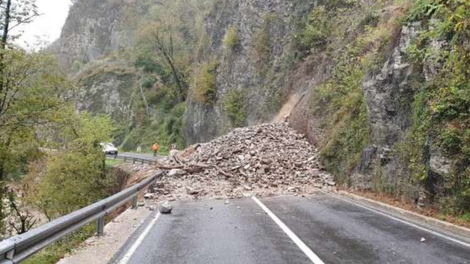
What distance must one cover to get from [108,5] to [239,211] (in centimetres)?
9998

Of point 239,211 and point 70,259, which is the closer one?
point 70,259

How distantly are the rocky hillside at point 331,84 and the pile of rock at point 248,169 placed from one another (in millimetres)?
1010

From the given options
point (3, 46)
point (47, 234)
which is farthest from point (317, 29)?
point (47, 234)

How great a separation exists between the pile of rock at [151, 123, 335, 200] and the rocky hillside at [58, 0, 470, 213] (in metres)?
1.01

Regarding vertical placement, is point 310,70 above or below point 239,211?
above

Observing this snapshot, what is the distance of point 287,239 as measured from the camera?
822cm

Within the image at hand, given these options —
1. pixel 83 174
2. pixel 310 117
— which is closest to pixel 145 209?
pixel 310 117

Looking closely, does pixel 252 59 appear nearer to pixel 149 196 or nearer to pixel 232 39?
pixel 232 39

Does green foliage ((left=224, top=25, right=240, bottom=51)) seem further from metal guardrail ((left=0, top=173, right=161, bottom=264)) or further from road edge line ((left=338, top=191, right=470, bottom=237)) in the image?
metal guardrail ((left=0, top=173, right=161, bottom=264))

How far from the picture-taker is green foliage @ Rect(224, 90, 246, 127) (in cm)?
3703

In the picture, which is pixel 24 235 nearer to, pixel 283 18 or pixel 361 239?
pixel 361 239

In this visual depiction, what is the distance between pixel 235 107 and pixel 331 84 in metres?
15.1

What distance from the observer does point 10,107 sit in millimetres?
18125

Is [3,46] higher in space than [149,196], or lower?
higher
